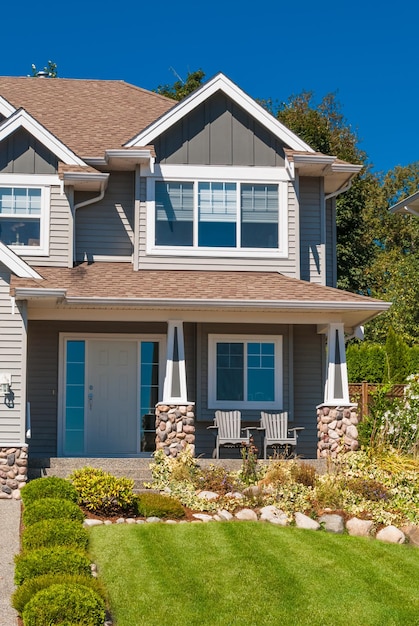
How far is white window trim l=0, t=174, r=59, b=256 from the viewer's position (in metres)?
18.2

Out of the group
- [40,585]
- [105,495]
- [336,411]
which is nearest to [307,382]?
[336,411]

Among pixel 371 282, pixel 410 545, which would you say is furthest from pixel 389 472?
pixel 371 282

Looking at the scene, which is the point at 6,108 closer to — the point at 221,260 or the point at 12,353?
the point at 221,260

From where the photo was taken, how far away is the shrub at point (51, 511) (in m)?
12.0

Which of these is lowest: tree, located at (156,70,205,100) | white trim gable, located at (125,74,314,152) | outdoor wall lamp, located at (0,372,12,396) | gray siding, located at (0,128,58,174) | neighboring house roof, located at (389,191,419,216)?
outdoor wall lamp, located at (0,372,12,396)

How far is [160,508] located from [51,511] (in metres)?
1.86

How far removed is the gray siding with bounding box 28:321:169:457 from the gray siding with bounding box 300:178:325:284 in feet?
12.8

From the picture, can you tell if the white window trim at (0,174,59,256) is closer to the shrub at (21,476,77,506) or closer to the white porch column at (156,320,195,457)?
the white porch column at (156,320,195,457)

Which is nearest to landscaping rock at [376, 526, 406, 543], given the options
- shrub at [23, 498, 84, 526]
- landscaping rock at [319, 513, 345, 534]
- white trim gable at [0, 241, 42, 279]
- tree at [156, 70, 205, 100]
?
landscaping rock at [319, 513, 345, 534]

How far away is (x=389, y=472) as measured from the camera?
15.2 metres

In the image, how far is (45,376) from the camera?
1811 cm

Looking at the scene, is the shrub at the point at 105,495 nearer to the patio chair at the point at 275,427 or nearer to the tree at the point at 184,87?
the patio chair at the point at 275,427

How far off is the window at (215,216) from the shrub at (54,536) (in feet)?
26.5

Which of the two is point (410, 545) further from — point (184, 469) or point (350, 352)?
point (350, 352)
